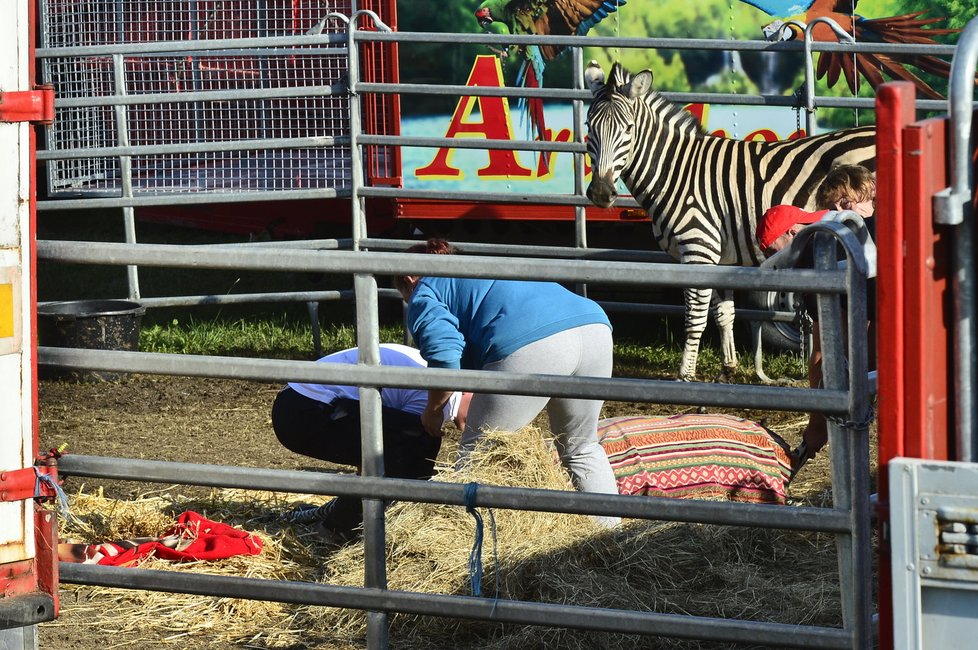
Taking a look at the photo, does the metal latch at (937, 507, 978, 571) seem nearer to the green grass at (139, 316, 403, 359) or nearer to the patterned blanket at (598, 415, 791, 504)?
the patterned blanket at (598, 415, 791, 504)

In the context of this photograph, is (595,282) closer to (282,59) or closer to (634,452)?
(634,452)

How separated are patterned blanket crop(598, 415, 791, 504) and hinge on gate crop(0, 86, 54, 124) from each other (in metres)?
2.72

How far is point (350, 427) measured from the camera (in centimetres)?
504

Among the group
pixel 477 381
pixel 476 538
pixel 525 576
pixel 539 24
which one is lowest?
pixel 525 576

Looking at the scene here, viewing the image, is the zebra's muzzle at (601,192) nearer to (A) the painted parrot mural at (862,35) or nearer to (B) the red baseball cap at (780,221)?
(A) the painted parrot mural at (862,35)

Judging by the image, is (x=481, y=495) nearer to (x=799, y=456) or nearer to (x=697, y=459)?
(x=697, y=459)

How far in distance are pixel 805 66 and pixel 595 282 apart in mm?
4890

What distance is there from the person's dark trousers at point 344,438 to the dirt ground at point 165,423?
96 cm

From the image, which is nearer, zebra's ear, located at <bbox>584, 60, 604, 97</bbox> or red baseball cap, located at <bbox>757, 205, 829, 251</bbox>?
red baseball cap, located at <bbox>757, 205, 829, 251</bbox>

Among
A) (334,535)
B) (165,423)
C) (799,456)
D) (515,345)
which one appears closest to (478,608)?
(515,345)

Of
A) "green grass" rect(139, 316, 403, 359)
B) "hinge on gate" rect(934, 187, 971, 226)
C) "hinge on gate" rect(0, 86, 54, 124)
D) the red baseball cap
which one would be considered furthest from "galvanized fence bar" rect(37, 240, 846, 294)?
"green grass" rect(139, 316, 403, 359)

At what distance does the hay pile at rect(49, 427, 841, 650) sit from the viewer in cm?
405

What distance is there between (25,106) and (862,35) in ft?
19.8

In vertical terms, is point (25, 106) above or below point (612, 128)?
below
